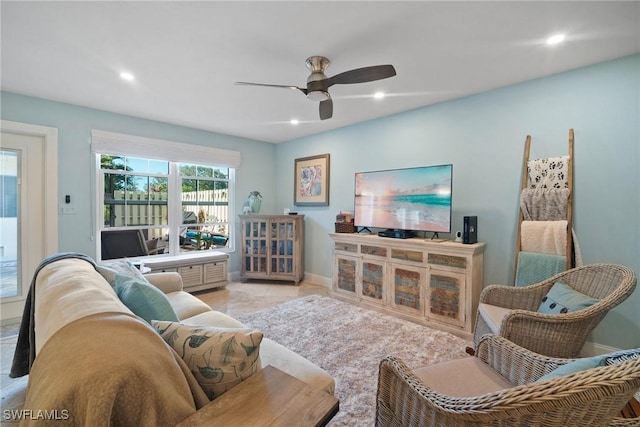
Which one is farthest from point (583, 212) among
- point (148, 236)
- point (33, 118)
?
point (33, 118)

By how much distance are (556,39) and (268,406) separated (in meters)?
2.87

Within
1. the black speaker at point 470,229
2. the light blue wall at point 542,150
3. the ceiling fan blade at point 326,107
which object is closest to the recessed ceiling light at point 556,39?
the light blue wall at point 542,150

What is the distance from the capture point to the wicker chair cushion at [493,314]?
193 centimetres

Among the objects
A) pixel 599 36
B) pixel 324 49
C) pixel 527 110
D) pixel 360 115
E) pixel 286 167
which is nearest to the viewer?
pixel 599 36

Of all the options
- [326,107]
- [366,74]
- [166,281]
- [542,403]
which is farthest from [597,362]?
[166,281]

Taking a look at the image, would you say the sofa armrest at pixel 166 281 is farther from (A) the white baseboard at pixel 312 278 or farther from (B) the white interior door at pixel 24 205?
(A) the white baseboard at pixel 312 278

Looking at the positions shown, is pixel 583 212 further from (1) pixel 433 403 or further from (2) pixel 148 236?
(2) pixel 148 236

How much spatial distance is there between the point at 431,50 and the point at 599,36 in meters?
1.13

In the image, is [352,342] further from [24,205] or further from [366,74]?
[24,205]

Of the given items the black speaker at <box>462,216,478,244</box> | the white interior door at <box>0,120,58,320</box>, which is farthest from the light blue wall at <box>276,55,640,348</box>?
the white interior door at <box>0,120,58,320</box>

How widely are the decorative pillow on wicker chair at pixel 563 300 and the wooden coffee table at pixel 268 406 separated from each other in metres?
1.81

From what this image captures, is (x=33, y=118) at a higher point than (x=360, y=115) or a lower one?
lower

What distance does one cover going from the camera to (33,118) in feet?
10.1

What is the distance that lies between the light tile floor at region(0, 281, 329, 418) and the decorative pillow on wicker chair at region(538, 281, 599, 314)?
2658 millimetres
